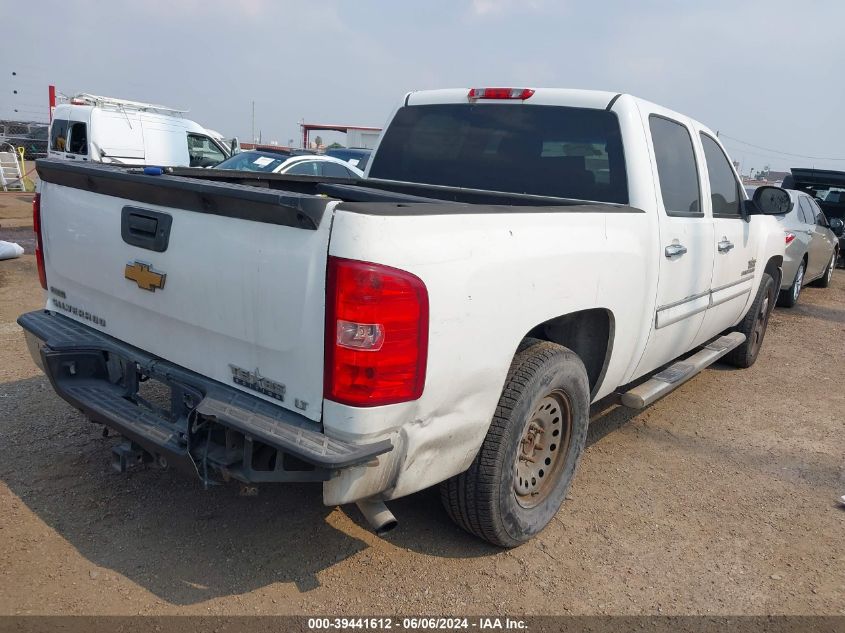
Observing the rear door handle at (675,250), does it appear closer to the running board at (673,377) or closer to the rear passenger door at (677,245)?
the rear passenger door at (677,245)

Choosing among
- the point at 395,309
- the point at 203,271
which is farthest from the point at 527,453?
the point at 203,271

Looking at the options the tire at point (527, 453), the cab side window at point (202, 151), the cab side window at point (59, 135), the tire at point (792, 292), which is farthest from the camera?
the cab side window at point (202, 151)

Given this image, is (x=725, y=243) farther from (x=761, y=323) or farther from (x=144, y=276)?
(x=144, y=276)

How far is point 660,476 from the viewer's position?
13.0 feet

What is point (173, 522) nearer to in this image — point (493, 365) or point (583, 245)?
point (493, 365)

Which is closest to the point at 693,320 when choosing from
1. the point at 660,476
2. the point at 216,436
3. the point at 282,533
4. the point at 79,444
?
the point at 660,476

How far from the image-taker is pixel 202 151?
682 inches

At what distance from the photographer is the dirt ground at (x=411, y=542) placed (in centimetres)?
269

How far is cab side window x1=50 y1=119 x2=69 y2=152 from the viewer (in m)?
15.6

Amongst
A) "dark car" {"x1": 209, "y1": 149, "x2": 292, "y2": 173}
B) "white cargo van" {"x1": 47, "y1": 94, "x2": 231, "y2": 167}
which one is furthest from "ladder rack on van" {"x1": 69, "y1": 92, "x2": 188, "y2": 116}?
"dark car" {"x1": 209, "y1": 149, "x2": 292, "y2": 173}

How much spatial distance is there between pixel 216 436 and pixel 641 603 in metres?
1.83

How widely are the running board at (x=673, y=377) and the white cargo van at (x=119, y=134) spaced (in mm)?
12844

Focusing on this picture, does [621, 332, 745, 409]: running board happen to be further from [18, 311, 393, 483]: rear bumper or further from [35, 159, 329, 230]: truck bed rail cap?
[35, 159, 329, 230]: truck bed rail cap

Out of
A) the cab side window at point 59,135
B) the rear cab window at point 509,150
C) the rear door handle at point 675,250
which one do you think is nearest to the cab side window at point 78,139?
the cab side window at point 59,135
